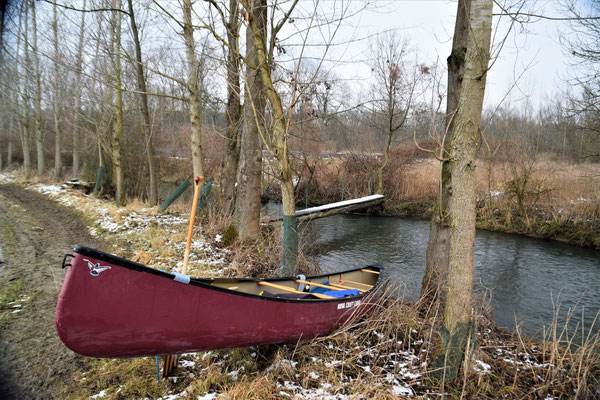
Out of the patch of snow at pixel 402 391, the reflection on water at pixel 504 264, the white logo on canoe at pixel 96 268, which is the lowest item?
the reflection on water at pixel 504 264

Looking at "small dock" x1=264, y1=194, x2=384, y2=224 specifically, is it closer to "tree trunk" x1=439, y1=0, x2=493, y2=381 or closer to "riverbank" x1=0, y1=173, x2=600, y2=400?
"riverbank" x1=0, y1=173, x2=600, y2=400

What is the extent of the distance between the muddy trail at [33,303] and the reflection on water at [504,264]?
4617mm

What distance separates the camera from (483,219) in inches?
534

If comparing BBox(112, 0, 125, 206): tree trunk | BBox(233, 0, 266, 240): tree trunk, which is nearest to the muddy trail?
BBox(112, 0, 125, 206): tree trunk

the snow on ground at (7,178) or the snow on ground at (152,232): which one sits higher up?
the snow on ground at (7,178)

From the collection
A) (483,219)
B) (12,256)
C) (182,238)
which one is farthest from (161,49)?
(483,219)

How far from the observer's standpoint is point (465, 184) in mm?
3135

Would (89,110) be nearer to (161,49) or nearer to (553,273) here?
(161,49)

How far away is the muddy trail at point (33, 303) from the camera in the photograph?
10.8ft

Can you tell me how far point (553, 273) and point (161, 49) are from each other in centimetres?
1140

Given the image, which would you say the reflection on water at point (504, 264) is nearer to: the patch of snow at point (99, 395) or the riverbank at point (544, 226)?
the riverbank at point (544, 226)

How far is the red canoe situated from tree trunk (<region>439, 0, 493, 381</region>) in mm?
1394

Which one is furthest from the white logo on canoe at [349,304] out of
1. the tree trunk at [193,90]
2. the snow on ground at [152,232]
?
the tree trunk at [193,90]

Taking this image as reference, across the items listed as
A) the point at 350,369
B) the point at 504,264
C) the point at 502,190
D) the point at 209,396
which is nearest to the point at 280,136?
the point at 350,369
